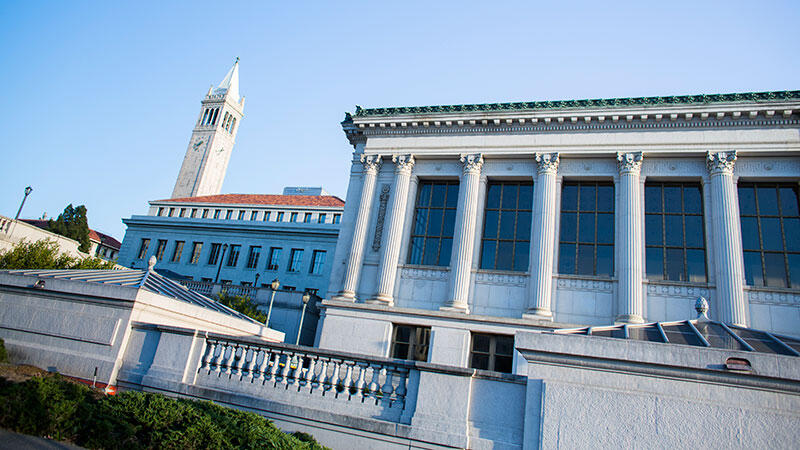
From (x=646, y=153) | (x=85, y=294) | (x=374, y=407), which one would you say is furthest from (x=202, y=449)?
(x=646, y=153)

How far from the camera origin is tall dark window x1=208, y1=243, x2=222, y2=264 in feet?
183

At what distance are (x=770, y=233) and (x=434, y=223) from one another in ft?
49.6

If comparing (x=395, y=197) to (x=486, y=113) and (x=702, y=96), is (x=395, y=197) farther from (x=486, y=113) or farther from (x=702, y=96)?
(x=702, y=96)

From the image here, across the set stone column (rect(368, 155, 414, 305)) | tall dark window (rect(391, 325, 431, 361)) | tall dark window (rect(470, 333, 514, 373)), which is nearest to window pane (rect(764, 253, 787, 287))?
tall dark window (rect(470, 333, 514, 373))

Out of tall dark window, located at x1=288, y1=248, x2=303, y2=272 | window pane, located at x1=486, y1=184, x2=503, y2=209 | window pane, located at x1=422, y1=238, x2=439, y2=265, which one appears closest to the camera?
window pane, located at x1=422, y1=238, x2=439, y2=265

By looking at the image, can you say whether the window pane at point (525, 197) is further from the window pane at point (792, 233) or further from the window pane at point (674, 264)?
the window pane at point (792, 233)

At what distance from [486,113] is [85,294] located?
1962cm

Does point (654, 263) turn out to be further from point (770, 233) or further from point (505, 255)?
point (505, 255)

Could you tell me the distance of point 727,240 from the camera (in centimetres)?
2055

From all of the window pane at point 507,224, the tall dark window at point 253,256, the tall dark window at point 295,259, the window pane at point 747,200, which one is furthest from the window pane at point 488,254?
the tall dark window at point 253,256

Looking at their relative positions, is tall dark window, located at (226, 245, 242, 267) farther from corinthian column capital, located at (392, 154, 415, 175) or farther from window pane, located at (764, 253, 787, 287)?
window pane, located at (764, 253, 787, 287)

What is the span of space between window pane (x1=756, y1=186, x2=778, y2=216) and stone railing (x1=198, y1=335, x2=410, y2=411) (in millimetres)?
20826

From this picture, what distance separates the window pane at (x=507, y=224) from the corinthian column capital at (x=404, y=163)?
5.43 m

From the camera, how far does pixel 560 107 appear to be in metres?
24.1
